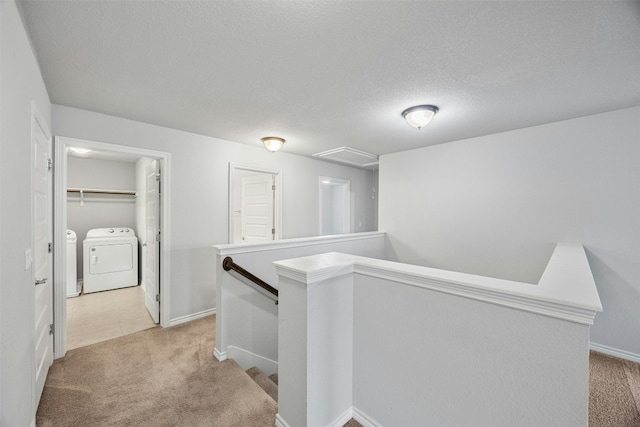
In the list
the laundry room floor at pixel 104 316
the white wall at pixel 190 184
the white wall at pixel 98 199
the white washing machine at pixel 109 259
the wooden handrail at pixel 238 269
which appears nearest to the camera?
the wooden handrail at pixel 238 269

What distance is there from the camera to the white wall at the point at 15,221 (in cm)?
110

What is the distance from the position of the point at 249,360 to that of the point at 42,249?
1974 millimetres

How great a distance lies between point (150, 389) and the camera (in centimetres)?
197

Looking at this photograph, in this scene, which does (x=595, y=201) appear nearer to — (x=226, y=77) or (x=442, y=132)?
(x=442, y=132)

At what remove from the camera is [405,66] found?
181cm

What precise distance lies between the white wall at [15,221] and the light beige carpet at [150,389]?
34 cm

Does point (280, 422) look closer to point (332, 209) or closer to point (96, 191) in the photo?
point (96, 191)

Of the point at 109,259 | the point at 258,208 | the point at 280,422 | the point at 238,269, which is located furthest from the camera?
the point at 258,208

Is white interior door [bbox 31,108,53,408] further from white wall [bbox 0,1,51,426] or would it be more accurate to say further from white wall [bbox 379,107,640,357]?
white wall [bbox 379,107,640,357]

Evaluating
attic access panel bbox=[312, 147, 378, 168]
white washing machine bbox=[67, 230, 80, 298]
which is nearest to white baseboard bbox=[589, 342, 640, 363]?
attic access panel bbox=[312, 147, 378, 168]

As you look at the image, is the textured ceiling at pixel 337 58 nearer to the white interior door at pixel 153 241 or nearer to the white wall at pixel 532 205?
the white wall at pixel 532 205

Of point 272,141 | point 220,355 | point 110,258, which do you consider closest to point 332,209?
point 272,141

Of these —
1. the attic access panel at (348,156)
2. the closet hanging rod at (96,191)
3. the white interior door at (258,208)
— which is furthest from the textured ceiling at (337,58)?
the closet hanging rod at (96,191)

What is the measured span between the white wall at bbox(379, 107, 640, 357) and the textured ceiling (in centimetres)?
36
